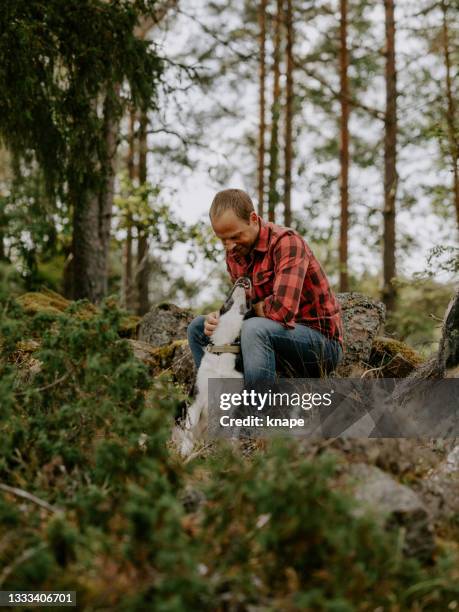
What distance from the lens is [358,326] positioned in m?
5.32

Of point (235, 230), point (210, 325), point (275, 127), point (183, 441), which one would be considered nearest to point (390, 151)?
point (275, 127)

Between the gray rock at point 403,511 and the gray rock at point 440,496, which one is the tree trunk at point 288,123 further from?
the gray rock at point 403,511

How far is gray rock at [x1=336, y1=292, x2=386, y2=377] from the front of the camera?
508 centimetres

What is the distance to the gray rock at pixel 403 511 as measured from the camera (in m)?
2.18

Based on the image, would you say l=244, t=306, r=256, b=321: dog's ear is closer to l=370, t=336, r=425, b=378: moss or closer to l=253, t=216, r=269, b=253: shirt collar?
l=253, t=216, r=269, b=253: shirt collar

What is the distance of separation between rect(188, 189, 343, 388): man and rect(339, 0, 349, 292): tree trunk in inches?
344

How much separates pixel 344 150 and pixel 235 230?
395 inches

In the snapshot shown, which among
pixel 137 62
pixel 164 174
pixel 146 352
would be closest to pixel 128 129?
pixel 164 174

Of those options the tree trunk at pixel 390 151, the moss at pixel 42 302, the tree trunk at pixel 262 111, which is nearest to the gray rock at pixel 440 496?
the moss at pixel 42 302

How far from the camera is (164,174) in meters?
14.7

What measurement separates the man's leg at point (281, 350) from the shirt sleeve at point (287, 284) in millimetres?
74

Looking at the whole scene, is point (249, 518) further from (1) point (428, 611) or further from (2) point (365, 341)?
(2) point (365, 341)

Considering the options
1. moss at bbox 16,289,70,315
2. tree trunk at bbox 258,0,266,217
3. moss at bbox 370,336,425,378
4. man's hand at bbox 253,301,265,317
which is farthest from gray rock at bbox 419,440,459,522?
tree trunk at bbox 258,0,266,217

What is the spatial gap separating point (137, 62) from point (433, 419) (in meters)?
6.26
